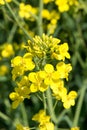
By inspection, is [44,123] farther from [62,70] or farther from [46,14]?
[46,14]

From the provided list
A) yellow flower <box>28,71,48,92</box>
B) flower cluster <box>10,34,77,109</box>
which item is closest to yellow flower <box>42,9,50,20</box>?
flower cluster <box>10,34,77,109</box>

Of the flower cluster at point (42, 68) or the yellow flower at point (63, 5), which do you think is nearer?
the flower cluster at point (42, 68)

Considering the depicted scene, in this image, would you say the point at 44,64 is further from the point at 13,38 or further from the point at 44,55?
the point at 13,38

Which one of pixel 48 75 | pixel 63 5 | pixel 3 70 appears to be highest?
pixel 63 5

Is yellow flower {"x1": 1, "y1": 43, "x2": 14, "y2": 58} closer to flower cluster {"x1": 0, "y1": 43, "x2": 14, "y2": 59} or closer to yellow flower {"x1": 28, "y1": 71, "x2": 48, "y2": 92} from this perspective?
flower cluster {"x1": 0, "y1": 43, "x2": 14, "y2": 59}

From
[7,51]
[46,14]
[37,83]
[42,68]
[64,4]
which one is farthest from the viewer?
[46,14]

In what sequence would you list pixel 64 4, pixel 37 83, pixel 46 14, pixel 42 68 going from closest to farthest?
1. pixel 37 83
2. pixel 42 68
3. pixel 64 4
4. pixel 46 14

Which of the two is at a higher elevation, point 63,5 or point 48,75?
point 63,5

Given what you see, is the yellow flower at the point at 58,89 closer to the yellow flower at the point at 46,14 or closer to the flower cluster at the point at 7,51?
the flower cluster at the point at 7,51

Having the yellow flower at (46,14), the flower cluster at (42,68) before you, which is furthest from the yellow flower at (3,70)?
the flower cluster at (42,68)

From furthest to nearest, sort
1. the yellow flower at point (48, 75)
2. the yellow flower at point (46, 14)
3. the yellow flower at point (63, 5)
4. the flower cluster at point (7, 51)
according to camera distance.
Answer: the yellow flower at point (46, 14) < the flower cluster at point (7, 51) < the yellow flower at point (63, 5) < the yellow flower at point (48, 75)

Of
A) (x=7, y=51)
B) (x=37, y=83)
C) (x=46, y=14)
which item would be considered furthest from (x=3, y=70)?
(x=37, y=83)
